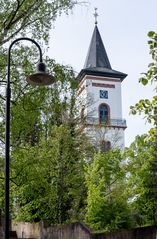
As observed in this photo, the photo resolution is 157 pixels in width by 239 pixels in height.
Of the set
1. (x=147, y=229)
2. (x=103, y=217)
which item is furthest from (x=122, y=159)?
(x=147, y=229)

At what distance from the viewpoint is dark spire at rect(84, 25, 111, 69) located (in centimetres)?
5722

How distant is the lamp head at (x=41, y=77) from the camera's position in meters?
8.21

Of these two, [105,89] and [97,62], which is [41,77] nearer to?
[105,89]

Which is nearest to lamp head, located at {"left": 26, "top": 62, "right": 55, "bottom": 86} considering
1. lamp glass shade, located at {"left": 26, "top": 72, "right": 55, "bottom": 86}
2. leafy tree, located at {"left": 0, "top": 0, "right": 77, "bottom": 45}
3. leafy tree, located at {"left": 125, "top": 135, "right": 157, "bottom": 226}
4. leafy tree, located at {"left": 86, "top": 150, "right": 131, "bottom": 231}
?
lamp glass shade, located at {"left": 26, "top": 72, "right": 55, "bottom": 86}

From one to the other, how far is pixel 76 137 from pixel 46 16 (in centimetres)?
1318

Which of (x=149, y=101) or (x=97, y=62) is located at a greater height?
(x=97, y=62)

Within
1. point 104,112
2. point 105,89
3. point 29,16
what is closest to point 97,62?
point 105,89

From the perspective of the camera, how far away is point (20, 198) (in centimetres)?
1596

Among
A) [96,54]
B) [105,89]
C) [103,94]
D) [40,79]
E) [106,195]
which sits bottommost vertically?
[106,195]

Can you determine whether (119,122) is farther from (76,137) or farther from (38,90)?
(38,90)

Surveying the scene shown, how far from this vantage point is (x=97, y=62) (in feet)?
187

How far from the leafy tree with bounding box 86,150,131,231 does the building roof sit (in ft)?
92.8

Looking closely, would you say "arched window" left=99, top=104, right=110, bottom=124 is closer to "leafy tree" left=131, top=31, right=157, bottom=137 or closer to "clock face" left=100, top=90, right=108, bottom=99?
"clock face" left=100, top=90, right=108, bottom=99

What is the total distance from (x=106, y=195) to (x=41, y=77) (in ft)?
54.7
